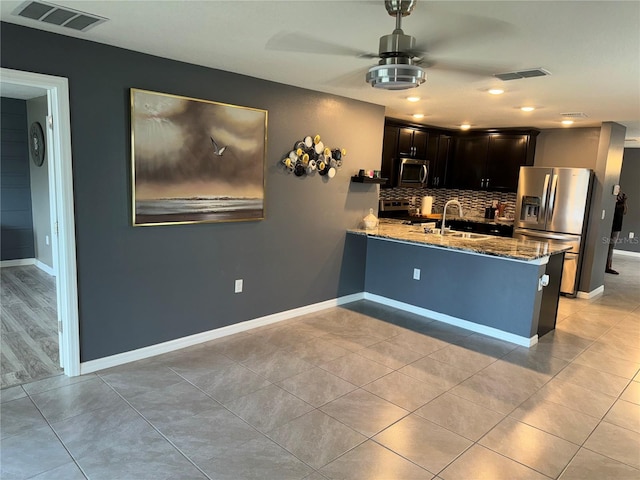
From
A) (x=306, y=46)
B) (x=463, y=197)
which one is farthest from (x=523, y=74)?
(x=463, y=197)

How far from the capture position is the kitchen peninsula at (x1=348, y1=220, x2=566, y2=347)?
408 centimetres

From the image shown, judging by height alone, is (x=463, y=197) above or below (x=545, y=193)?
below

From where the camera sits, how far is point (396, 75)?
238 cm

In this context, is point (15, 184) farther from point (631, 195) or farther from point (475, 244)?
point (631, 195)

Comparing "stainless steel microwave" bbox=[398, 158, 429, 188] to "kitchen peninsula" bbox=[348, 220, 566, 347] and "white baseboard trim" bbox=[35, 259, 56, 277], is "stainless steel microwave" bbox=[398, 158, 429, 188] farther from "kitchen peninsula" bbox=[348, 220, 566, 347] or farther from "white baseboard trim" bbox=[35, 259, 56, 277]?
"white baseboard trim" bbox=[35, 259, 56, 277]

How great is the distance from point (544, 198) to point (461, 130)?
6.12ft

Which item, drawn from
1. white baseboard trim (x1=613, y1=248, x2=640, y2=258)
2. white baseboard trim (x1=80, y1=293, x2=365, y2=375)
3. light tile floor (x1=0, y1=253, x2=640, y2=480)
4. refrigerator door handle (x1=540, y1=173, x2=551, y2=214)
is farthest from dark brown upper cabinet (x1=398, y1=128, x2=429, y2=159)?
white baseboard trim (x1=613, y1=248, x2=640, y2=258)

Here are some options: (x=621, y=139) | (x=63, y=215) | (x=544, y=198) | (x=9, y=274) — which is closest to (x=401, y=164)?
(x=544, y=198)

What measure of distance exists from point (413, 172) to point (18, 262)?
588cm

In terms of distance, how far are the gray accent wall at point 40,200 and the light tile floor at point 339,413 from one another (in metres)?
3.53

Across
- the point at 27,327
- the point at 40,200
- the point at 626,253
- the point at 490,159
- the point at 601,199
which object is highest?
the point at 490,159

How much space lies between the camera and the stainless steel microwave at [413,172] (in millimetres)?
6406

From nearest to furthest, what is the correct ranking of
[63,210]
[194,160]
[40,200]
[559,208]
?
[63,210] → [194,160] → [559,208] → [40,200]

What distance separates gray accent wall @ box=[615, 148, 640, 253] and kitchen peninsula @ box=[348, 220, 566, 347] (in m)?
5.98
